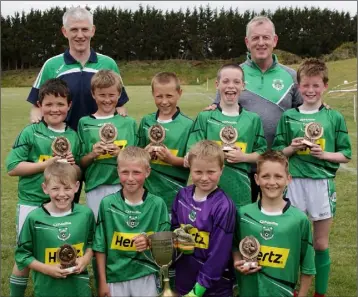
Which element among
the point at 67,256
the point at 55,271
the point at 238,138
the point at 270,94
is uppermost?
the point at 270,94

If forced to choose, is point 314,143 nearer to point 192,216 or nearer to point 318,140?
point 318,140

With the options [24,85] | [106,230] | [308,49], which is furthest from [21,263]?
[308,49]

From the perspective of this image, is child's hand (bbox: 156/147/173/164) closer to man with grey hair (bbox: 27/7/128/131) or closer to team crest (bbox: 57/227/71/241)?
man with grey hair (bbox: 27/7/128/131)

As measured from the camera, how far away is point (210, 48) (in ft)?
226

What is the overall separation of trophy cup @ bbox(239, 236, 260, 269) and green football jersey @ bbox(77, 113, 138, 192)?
1.19 m

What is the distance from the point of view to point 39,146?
3.88m

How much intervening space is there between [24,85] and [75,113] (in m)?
52.1

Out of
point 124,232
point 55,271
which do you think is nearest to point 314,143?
point 124,232

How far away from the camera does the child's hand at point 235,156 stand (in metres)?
3.76

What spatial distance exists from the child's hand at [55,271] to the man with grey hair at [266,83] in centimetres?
173

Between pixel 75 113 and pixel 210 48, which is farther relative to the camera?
pixel 210 48

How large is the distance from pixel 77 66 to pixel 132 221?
165 centimetres

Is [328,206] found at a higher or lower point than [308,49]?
lower

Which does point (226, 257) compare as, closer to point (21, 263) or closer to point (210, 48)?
point (21, 263)
